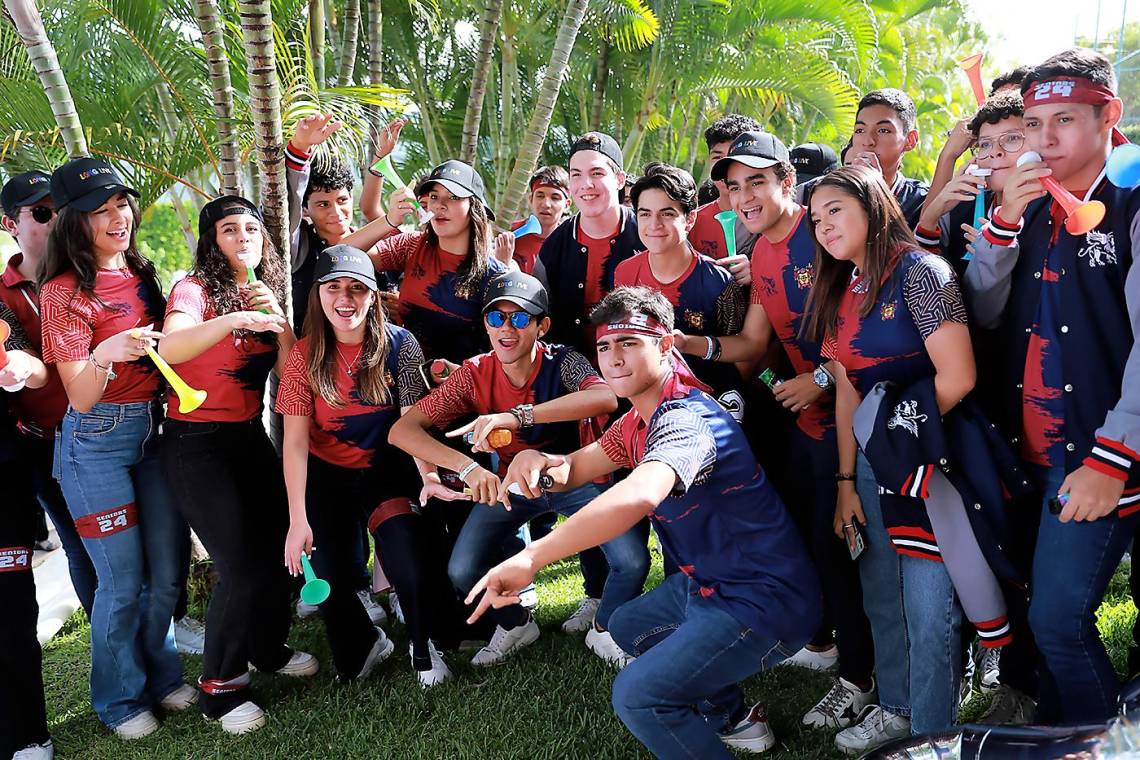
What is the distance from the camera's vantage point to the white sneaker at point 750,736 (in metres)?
3.73

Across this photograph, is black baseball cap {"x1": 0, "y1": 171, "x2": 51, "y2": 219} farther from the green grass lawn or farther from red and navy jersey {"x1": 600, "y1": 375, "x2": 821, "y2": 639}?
red and navy jersey {"x1": 600, "y1": 375, "x2": 821, "y2": 639}

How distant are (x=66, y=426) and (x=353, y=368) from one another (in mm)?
1276

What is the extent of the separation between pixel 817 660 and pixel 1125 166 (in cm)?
255

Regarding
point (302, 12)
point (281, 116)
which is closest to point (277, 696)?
point (281, 116)

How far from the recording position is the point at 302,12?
23.5 ft

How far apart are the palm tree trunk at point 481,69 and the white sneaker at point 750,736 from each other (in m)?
5.89

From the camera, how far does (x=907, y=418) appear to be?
3.09 m

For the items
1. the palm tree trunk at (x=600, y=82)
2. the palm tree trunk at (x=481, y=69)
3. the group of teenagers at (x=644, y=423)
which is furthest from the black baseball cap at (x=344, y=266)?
the palm tree trunk at (x=600, y=82)

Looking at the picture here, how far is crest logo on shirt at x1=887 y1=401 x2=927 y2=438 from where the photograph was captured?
307 centimetres

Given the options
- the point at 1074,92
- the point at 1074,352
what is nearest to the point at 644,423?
the point at 1074,352

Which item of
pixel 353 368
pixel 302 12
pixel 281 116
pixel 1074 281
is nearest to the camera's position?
pixel 1074 281

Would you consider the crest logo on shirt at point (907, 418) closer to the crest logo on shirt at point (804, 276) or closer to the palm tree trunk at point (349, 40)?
the crest logo on shirt at point (804, 276)

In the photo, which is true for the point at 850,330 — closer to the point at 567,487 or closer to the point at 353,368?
the point at 567,487

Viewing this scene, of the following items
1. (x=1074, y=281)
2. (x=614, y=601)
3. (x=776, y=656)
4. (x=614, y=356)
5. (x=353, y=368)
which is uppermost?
(x=1074, y=281)
